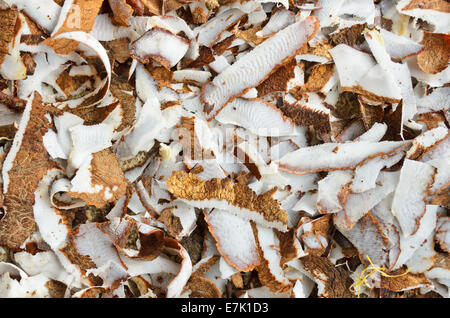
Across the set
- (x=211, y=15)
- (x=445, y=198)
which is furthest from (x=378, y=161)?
(x=211, y=15)

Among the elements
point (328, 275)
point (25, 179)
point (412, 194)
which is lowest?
point (328, 275)

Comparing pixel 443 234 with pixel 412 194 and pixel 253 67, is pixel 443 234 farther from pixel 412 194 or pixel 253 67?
pixel 253 67

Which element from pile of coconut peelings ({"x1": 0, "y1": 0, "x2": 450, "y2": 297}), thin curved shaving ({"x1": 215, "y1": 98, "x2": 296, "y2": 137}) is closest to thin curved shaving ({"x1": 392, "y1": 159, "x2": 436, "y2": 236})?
pile of coconut peelings ({"x1": 0, "y1": 0, "x2": 450, "y2": 297})

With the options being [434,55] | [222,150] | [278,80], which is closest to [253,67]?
[278,80]

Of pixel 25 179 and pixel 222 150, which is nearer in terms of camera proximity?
pixel 25 179

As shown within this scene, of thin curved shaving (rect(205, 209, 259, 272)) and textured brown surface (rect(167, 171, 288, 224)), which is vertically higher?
textured brown surface (rect(167, 171, 288, 224))

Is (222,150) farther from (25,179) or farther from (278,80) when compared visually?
(25,179)

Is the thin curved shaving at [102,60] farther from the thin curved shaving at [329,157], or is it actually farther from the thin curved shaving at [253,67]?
the thin curved shaving at [329,157]

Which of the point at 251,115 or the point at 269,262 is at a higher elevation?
the point at 251,115

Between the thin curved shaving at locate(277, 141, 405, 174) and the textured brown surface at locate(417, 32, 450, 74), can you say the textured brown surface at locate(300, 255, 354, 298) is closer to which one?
the thin curved shaving at locate(277, 141, 405, 174)
